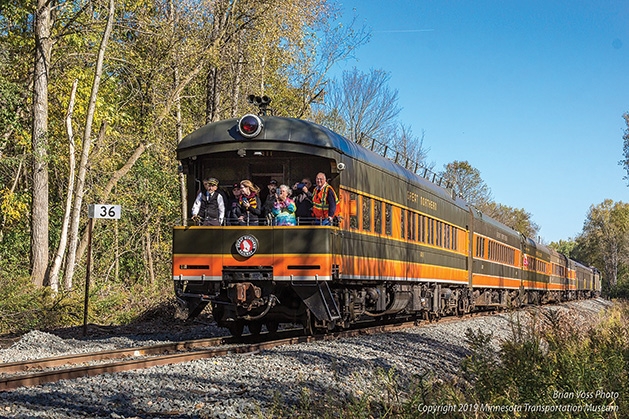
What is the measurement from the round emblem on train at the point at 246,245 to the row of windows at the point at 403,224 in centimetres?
180

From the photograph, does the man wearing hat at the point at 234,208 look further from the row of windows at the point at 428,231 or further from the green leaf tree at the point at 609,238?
the green leaf tree at the point at 609,238

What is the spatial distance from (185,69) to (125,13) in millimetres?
2490

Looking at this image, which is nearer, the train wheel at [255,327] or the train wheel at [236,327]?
the train wheel at [236,327]

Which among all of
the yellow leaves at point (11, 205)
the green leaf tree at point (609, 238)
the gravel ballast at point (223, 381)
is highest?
the green leaf tree at point (609, 238)

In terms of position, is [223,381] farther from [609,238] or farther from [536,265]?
[609,238]

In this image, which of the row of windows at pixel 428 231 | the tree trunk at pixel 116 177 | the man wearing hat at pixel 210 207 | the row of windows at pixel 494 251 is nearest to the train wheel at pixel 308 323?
the man wearing hat at pixel 210 207

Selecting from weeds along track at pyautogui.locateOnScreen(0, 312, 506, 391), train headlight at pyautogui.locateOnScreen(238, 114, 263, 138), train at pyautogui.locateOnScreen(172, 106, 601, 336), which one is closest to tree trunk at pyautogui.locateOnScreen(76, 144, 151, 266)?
train at pyautogui.locateOnScreen(172, 106, 601, 336)

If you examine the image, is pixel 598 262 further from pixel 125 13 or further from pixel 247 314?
pixel 247 314

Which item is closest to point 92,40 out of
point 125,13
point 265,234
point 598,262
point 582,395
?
point 125,13

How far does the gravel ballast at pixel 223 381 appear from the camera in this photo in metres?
6.94

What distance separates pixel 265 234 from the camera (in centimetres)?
1218

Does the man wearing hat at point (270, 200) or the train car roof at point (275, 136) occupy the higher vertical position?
the train car roof at point (275, 136)

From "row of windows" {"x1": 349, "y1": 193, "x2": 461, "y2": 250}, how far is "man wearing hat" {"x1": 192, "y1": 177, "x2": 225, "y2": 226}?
2105 mm

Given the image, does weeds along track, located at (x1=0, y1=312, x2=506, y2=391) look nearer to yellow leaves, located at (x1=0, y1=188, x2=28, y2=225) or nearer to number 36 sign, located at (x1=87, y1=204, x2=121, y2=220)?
number 36 sign, located at (x1=87, y1=204, x2=121, y2=220)
